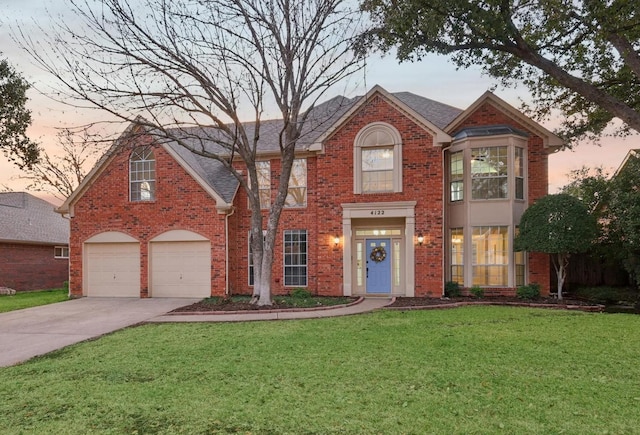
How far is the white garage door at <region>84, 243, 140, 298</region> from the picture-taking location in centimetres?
1523

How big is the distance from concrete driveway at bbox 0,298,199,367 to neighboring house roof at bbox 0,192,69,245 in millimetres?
9366

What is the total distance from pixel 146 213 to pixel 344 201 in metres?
7.38

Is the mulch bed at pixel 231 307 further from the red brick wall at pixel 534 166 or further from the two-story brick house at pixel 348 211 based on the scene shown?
the red brick wall at pixel 534 166

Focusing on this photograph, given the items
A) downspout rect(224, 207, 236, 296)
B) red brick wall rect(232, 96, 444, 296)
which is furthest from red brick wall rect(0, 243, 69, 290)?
downspout rect(224, 207, 236, 296)

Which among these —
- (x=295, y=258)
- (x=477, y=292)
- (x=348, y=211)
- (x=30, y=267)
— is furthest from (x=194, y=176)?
(x=30, y=267)

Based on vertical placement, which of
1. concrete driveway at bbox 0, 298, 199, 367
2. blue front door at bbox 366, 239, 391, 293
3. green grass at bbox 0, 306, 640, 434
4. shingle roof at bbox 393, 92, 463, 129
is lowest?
concrete driveway at bbox 0, 298, 199, 367

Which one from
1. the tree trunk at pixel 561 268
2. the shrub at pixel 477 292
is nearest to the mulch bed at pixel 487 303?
the shrub at pixel 477 292

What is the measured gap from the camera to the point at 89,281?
1557 cm

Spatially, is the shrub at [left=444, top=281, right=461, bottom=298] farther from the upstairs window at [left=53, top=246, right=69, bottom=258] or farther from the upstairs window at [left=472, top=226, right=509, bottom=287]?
the upstairs window at [left=53, top=246, right=69, bottom=258]

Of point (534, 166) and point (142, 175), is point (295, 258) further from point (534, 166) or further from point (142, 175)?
point (534, 166)

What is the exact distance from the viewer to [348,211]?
14359mm

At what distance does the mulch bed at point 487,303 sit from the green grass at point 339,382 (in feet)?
10.5

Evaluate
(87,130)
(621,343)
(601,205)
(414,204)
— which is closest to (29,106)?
(87,130)

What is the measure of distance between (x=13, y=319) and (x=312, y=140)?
1091 cm
